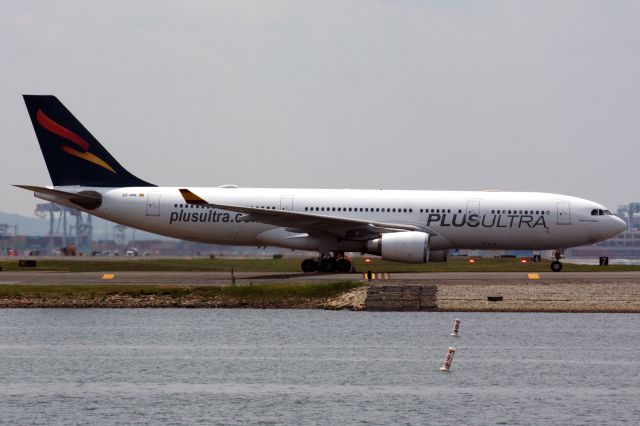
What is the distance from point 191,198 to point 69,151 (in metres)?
8.98

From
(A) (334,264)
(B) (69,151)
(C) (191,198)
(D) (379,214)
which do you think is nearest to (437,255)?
(D) (379,214)

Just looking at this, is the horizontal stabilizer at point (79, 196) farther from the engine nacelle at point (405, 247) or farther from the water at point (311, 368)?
the engine nacelle at point (405, 247)

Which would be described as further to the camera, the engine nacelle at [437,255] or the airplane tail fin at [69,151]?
the airplane tail fin at [69,151]

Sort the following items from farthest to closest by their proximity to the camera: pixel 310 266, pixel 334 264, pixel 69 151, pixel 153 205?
1. pixel 69 151
2. pixel 310 266
3. pixel 153 205
4. pixel 334 264

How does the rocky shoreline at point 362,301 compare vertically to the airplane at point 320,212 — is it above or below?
below

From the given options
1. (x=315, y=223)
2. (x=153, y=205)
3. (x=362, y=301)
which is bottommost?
(x=362, y=301)

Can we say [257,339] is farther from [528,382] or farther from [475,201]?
[475,201]

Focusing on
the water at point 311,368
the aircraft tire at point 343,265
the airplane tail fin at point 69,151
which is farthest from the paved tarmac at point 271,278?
the airplane tail fin at point 69,151

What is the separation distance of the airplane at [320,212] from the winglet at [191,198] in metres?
1.15

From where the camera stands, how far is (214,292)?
44.9m

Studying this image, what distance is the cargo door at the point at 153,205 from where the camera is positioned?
56094 millimetres

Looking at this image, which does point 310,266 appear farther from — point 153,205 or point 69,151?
point 69,151

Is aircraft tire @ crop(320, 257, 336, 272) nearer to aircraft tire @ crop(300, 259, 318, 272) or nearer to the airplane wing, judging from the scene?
aircraft tire @ crop(300, 259, 318, 272)

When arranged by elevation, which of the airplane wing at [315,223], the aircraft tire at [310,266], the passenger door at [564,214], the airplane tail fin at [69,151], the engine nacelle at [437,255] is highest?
the airplane tail fin at [69,151]
